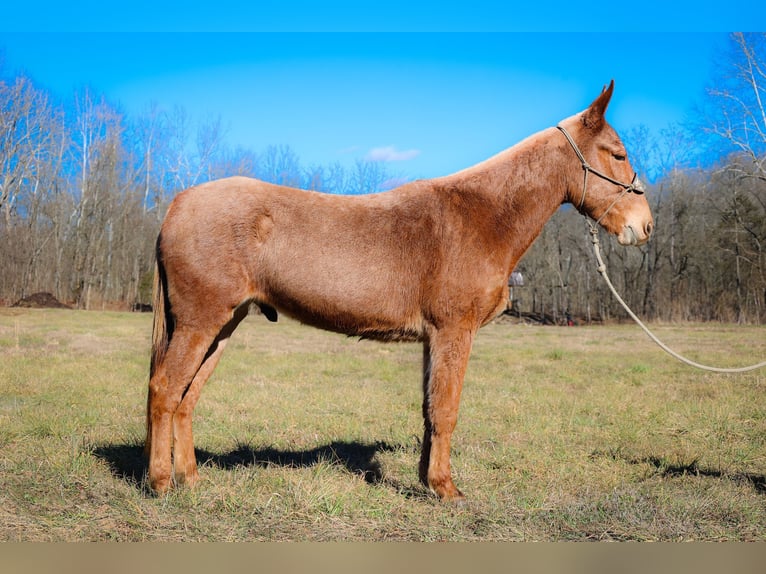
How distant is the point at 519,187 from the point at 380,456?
9.84ft

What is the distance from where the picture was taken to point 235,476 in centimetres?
474

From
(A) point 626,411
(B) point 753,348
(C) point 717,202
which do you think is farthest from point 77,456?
(C) point 717,202

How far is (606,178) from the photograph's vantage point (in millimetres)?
4895

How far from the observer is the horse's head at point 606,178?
491 cm

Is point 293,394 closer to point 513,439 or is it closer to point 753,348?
point 513,439

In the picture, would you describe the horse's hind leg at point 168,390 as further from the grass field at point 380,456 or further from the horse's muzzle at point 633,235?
the horse's muzzle at point 633,235

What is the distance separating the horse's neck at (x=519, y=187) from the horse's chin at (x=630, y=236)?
66 cm

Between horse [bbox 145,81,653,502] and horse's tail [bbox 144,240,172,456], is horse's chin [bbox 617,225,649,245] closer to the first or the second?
horse [bbox 145,81,653,502]

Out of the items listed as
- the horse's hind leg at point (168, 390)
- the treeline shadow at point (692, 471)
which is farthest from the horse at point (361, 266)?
the treeline shadow at point (692, 471)

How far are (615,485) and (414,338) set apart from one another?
7.27 feet

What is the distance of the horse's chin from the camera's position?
4.91 meters

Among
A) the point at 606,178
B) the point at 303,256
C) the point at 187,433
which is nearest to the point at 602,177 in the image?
the point at 606,178

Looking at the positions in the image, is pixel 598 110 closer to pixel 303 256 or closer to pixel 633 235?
pixel 633 235

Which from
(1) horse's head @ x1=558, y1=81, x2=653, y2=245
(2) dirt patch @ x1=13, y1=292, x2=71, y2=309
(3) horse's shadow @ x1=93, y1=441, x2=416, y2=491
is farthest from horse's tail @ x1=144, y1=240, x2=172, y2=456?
(2) dirt patch @ x1=13, y1=292, x2=71, y2=309
